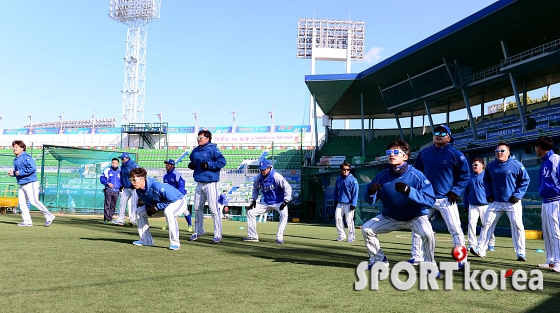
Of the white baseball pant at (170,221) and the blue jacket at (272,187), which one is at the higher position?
the blue jacket at (272,187)

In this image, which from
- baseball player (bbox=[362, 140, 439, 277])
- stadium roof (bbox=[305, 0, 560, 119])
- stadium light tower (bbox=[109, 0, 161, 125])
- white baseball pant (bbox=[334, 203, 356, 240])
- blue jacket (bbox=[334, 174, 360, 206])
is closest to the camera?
baseball player (bbox=[362, 140, 439, 277])

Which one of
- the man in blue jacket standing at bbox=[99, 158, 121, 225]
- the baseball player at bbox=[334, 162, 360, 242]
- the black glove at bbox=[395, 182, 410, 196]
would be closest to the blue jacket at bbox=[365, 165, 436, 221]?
the black glove at bbox=[395, 182, 410, 196]

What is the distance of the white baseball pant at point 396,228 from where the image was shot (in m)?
6.08

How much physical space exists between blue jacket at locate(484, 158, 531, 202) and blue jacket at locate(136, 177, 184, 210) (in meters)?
5.69

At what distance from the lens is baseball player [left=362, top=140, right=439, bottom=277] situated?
586cm

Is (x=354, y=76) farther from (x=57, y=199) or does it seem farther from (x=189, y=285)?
(x=189, y=285)

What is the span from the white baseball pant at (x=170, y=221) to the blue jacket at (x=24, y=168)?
15.5ft

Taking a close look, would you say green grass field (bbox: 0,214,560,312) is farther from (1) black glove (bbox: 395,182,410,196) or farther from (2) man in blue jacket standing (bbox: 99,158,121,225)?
(2) man in blue jacket standing (bbox: 99,158,121,225)

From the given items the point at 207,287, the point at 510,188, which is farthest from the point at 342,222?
the point at 207,287

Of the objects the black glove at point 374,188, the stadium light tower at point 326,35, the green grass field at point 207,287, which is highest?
the stadium light tower at point 326,35

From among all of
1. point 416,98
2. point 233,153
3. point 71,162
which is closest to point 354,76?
point 416,98

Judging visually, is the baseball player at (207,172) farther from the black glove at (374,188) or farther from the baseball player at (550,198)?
the baseball player at (550,198)

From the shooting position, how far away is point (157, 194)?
870 cm

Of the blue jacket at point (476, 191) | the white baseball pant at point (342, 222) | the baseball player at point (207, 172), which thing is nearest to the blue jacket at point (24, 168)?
the baseball player at point (207, 172)
